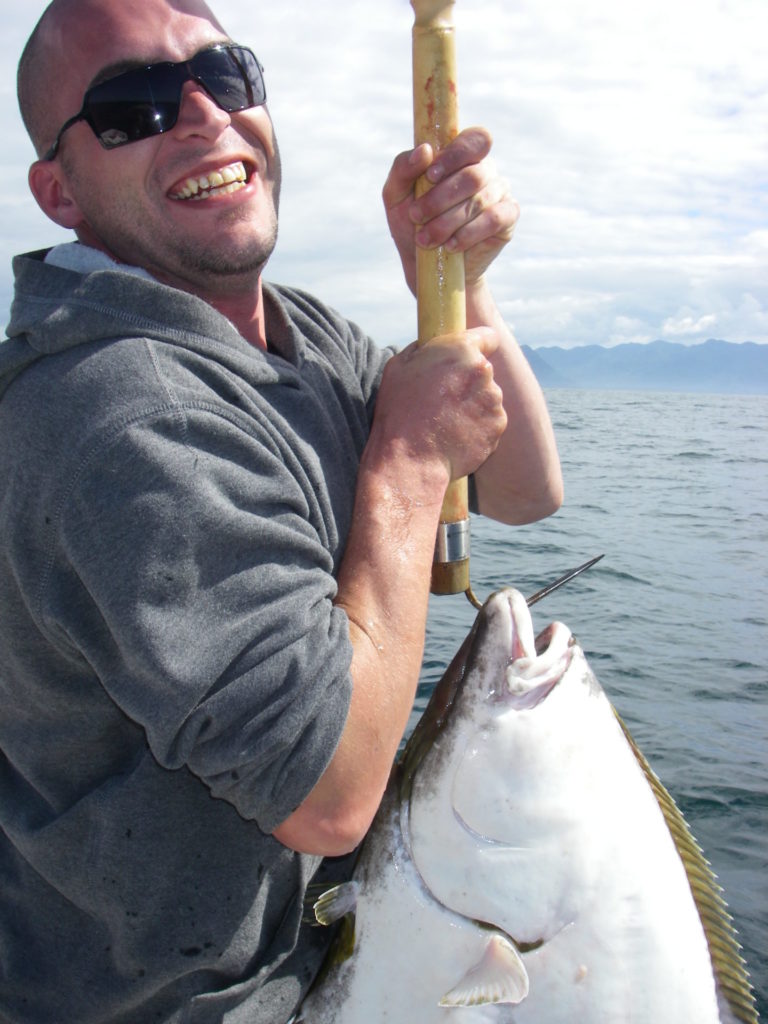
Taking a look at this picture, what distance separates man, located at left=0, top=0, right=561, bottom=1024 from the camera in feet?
4.95

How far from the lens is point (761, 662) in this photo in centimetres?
706

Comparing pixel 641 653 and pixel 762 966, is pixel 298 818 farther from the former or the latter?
pixel 641 653

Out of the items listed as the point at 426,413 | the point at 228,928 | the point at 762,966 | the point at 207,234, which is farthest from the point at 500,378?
the point at 762,966

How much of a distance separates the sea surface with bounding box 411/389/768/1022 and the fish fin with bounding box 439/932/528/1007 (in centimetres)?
235

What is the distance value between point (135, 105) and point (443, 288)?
79 centimetres

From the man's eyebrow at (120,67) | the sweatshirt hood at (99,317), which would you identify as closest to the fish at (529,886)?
the sweatshirt hood at (99,317)

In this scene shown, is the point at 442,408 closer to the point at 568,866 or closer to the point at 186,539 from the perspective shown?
the point at 186,539

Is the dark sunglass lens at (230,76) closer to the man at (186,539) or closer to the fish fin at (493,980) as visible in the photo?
the man at (186,539)

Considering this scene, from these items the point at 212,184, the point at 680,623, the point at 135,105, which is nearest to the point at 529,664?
the point at 212,184

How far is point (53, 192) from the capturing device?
7.27ft

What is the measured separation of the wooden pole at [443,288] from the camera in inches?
74.7

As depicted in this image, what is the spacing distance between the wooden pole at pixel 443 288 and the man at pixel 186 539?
0.16 feet

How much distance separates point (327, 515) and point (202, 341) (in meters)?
0.47

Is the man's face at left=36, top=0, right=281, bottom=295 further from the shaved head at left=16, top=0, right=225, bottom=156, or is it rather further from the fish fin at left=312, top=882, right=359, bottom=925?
the fish fin at left=312, top=882, right=359, bottom=925
